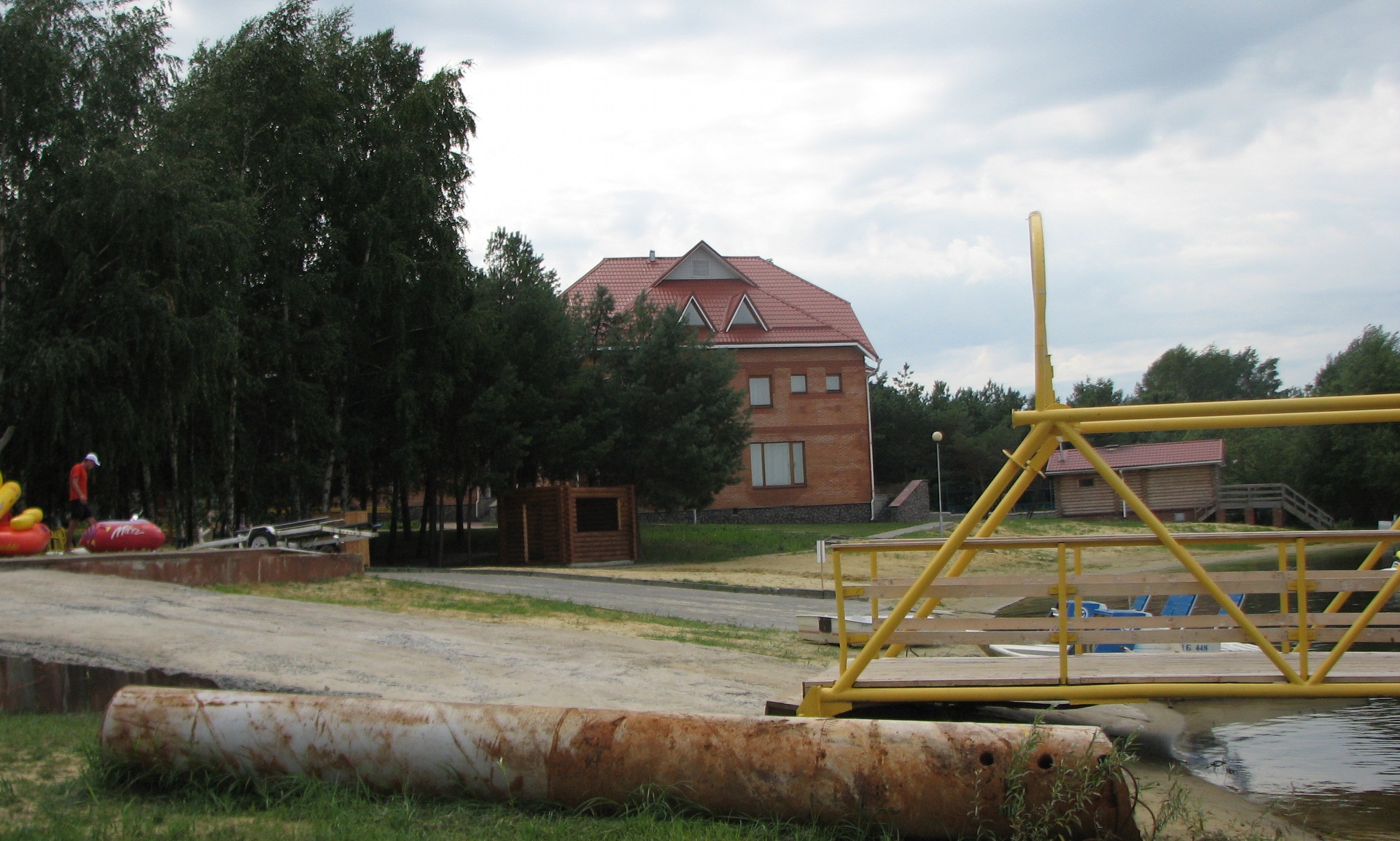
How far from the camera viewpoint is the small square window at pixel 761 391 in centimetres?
4741

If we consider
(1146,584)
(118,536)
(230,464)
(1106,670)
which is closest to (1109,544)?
(1146,584)

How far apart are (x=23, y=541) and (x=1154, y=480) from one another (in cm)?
4814

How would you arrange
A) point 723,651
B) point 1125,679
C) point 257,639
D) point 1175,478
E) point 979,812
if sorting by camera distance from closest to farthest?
1. point 979,812
2. point 1125,679
3. point 257,639
4. point 723,651
5. point 1175,478

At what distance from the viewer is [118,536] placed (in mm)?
16234

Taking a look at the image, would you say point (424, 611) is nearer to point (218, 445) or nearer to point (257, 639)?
point (257, 639)

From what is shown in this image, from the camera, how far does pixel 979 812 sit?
17.6ft

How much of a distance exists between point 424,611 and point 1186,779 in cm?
1019

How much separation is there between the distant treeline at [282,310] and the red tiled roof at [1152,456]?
26781 mm

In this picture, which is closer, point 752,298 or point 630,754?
point 630,754

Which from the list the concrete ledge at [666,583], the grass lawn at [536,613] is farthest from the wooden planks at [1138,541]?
the concrete ledge at [666,583]

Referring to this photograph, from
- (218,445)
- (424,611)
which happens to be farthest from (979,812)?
(218,445)

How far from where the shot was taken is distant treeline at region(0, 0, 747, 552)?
73.0 ft

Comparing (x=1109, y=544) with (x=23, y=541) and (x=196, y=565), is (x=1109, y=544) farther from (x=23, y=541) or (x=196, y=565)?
(x=23, y=541)

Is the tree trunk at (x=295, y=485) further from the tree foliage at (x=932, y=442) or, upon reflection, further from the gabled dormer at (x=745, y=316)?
the tree foliage at (x=932, y=442)
